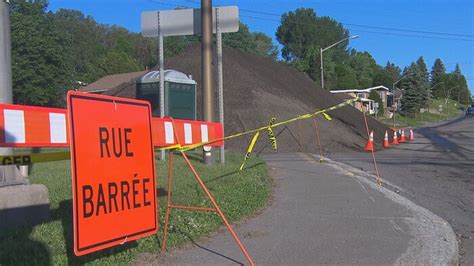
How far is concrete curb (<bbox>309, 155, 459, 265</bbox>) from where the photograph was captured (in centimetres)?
575

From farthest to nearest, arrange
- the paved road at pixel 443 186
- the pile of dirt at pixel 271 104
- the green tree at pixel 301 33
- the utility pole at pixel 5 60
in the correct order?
the green tree at pixel 301 33 → the pile of dirt at pixel 271 104 → the paved road at pixel 443 186 → the utility pole at pixel 5 60

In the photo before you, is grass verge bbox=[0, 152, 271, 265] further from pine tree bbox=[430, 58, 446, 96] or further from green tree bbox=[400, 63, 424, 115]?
pine tree bbox=[430, 58, 446, 96]

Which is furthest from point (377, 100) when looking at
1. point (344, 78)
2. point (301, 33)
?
point (301, 33)

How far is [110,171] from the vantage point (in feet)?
13.7

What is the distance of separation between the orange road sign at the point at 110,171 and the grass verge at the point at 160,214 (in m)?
0.83

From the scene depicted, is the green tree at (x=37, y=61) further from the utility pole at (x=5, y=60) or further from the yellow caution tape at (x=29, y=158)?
the yellow caution tape at (x=29, y=158)

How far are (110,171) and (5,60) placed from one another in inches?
109

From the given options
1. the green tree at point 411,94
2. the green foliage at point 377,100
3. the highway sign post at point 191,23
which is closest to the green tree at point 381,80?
the green tree at point 411,94

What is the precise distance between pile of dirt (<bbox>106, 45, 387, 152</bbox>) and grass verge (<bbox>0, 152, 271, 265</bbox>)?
11146 millimetres

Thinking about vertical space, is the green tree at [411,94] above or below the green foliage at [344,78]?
below

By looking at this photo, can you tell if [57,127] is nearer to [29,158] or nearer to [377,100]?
[29,158]

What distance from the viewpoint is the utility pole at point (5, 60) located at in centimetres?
603

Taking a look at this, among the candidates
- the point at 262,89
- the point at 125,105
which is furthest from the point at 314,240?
the point at 262,89

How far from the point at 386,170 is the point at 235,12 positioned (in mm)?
5821
